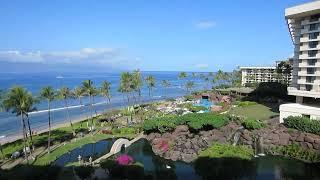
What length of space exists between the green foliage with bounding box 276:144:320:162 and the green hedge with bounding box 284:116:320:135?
3.55 metres

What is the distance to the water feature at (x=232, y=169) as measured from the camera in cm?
4684

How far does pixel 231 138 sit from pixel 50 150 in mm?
Result: 31316

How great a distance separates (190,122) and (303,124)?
1906cm

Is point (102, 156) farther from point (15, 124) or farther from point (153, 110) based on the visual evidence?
point (15, 124)

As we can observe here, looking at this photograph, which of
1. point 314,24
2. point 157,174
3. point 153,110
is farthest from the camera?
point 153,110

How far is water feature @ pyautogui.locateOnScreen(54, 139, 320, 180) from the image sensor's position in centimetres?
4684

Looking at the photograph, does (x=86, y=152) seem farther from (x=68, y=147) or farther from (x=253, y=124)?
(x=253, y=124)

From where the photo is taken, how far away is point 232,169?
4881cm

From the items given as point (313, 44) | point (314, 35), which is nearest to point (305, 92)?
point (313, 44)

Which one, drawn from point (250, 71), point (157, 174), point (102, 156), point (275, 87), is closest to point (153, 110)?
point (275, 87)

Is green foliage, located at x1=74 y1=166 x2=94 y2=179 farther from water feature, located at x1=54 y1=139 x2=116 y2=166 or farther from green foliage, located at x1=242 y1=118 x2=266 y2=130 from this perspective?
green foliage, located at x1=242 y1=118 x2=266 y2=130

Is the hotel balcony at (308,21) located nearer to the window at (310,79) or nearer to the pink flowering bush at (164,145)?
the window at (310,79)

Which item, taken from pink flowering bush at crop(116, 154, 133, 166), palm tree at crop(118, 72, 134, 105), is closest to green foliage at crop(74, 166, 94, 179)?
pink flowering bush at crop(116, 154, 133, 166)

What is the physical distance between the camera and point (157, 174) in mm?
48156
